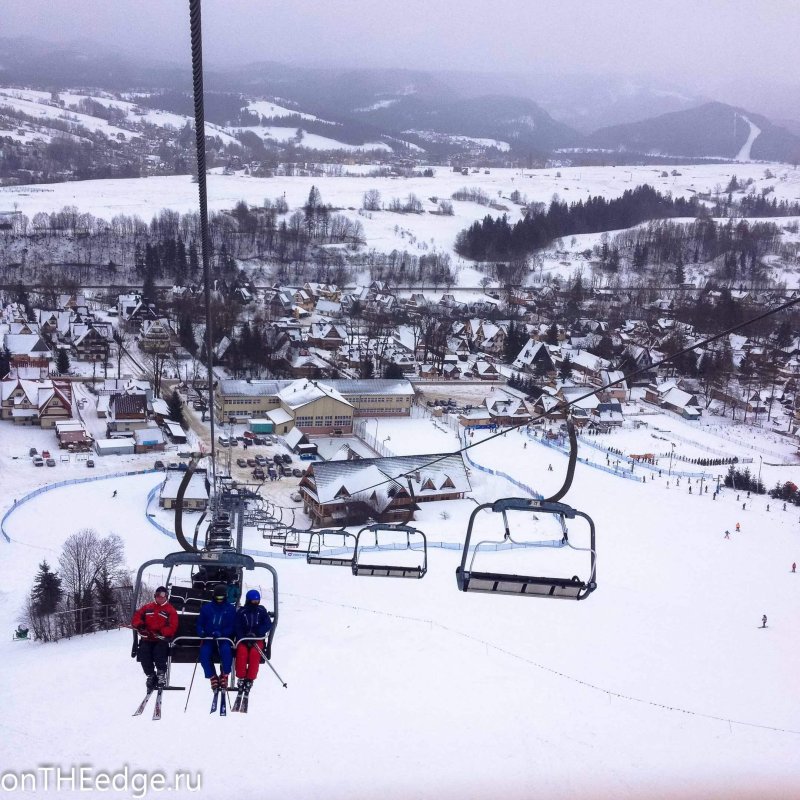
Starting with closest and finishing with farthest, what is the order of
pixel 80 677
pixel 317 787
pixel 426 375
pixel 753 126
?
pixel 317 787 < pixel 80 677 < pixel 426 375 < pixel 753 126

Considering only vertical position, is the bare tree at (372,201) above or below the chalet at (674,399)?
above

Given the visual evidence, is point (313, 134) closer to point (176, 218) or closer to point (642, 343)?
point (176, 218)

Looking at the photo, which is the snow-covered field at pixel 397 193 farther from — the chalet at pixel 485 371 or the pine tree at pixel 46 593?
the pine tree at pixel 46 593

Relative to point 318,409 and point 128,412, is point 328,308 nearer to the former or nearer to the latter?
point 318,409

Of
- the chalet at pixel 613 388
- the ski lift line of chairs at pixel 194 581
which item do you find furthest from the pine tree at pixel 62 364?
the ski lift line of chairs at pixel 194 581

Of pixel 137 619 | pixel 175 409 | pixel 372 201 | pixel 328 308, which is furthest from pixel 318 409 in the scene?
pixel 372 201

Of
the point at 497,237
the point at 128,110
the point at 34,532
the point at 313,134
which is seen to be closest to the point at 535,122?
the point at 313,134
